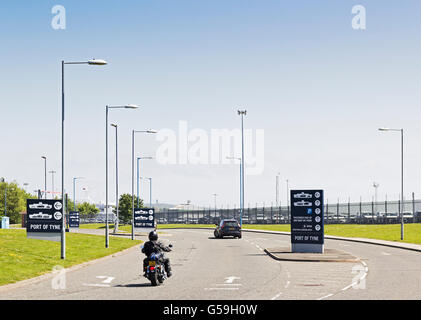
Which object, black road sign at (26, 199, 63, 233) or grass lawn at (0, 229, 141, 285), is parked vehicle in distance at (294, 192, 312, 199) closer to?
grass lawn at (0, 229, 141, 285)

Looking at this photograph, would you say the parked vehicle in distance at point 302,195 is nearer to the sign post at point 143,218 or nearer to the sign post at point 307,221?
the sign post at point 307,221

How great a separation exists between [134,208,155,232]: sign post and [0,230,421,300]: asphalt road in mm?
24768

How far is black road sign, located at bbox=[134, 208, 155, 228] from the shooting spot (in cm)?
5256

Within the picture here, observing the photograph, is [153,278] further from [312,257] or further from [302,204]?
[302,204]

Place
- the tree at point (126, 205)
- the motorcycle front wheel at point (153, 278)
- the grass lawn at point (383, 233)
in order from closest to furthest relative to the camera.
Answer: the motorcycle front wheel at point (153, 278) < the grass lawn at point (383, 233) < the tree at point (126, 205)

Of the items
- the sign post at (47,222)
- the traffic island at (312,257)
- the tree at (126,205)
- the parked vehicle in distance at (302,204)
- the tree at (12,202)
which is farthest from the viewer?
the tree at (12,202)

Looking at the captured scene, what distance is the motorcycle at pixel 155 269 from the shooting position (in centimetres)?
1797

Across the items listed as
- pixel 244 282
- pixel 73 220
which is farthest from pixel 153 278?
pixel 73 220

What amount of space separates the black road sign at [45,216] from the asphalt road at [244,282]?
402 centimetres

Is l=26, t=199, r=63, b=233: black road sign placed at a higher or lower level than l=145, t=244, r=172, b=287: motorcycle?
higher

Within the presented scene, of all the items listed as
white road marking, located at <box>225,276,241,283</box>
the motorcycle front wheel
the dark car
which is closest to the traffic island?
white road marking, located at <box>225,276,241,283</box>

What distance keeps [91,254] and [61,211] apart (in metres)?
2.54

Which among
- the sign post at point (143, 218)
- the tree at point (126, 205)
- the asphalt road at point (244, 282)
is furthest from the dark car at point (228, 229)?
the tree at point (126, 205)
